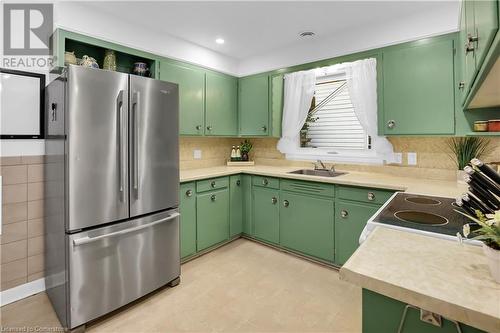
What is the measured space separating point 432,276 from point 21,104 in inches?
113

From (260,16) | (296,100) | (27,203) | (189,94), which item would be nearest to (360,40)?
(296,100)

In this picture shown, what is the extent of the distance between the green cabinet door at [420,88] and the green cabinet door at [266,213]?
138 cm

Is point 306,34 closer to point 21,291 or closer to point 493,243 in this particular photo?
point 493,243

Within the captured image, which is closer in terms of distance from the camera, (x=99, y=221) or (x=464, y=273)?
(x=464, y=273)

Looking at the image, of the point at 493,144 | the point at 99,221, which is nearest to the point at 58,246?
the point at 99,221

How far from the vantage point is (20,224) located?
7.11ft

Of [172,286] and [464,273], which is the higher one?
[464,273]

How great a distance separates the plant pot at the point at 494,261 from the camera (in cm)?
75

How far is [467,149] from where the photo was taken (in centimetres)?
234

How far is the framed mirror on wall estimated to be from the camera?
6.84ft

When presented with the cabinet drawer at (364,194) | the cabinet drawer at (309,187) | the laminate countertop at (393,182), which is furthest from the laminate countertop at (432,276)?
the cabinet drawer at (309,187)

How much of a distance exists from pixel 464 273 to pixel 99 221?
6.54 feet

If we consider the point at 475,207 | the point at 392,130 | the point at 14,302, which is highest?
the point at 392,130

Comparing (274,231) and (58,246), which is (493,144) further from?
(58,246)
